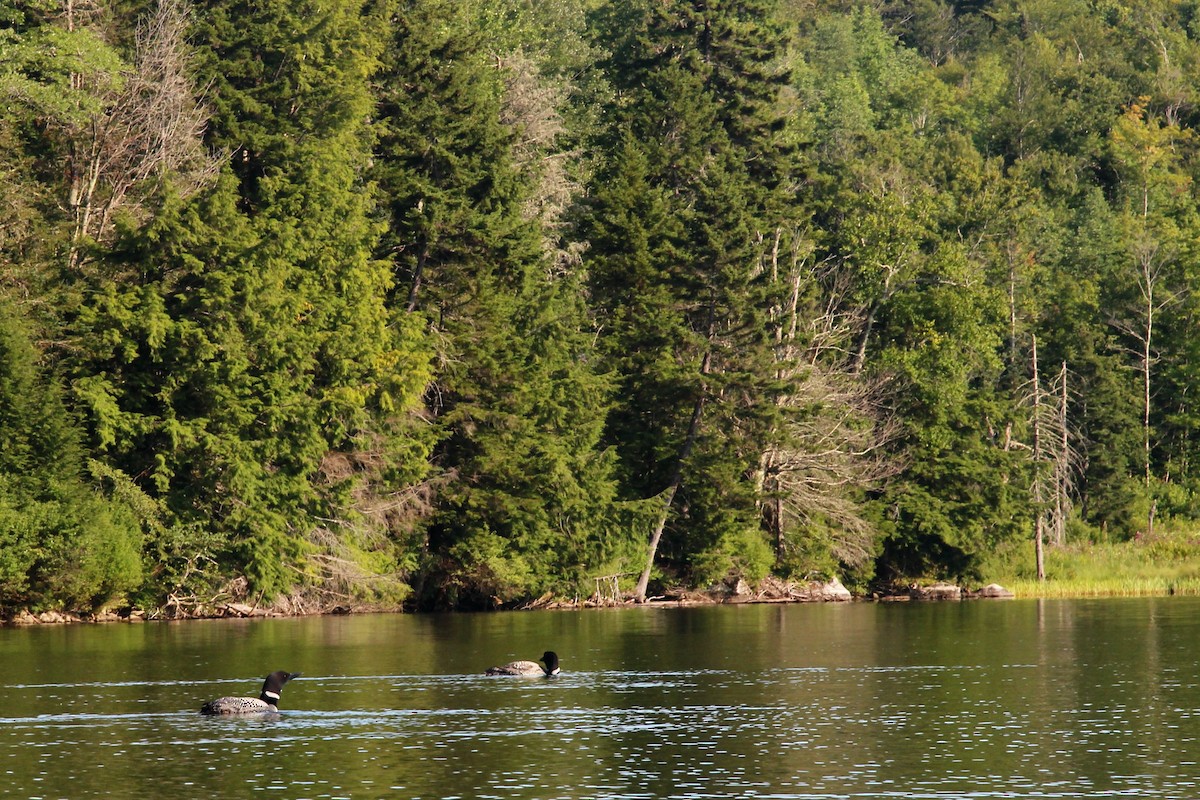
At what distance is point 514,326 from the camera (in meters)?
60.3

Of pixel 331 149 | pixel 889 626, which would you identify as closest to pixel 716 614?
pixel 889 626

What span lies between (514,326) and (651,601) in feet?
34.1

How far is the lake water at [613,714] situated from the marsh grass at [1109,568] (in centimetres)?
2035

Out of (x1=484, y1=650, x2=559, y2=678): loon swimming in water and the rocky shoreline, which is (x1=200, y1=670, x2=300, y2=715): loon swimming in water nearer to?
(x1=484, y1=650, x2=559, y2=678): loon swimming in water

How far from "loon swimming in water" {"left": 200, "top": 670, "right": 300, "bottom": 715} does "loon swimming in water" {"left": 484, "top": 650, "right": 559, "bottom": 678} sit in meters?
5.95

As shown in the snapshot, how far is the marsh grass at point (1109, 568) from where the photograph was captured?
222 ft

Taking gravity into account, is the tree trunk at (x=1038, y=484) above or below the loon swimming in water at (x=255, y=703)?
above

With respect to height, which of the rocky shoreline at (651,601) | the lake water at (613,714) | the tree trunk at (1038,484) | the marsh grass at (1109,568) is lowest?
the lake water at (613,714)

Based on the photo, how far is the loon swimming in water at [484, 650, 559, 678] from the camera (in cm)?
3509

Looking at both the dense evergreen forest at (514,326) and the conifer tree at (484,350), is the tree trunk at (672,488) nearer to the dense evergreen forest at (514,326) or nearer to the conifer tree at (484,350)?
the dense evergreen forest at (514,326)

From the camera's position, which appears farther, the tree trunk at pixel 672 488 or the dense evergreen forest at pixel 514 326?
the tree trunk at pixel 672 488

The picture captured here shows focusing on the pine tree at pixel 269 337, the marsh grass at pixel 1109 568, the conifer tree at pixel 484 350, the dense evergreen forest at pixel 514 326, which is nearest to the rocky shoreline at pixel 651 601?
the dense evergreen forest at pixel 514 326

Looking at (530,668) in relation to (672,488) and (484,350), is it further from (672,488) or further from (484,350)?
(672,488)

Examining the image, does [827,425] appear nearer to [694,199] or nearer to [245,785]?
[694,199]
